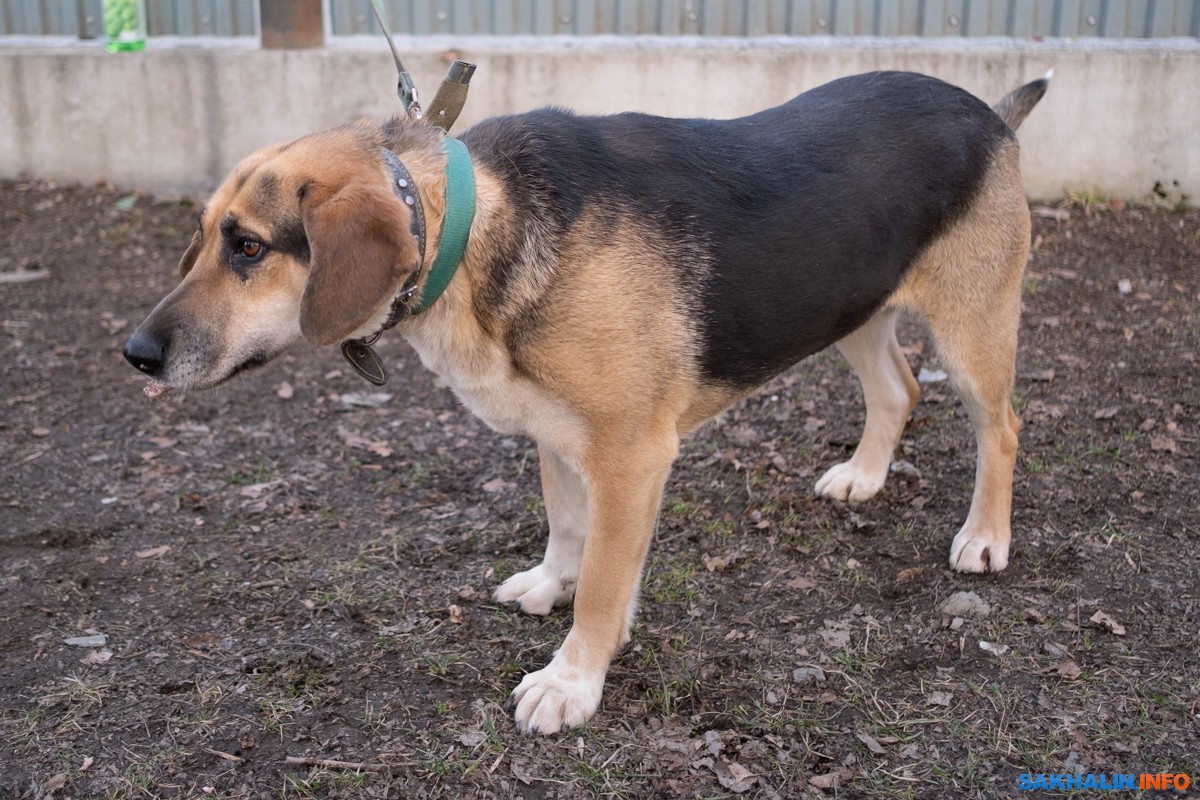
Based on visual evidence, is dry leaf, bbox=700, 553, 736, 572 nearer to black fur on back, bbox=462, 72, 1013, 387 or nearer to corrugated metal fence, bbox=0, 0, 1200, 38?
black fur on back, bbox=462, 72, 1013, 387

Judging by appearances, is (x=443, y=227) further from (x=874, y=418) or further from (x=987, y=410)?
(x=874, y=418)

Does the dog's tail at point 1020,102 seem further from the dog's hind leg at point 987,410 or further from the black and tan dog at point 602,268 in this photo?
the dog's hind leg at point 987,410

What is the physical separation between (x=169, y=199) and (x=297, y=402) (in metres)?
3.26

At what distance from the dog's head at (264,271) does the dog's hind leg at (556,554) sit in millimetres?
1008

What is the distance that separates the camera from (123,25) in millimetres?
8031

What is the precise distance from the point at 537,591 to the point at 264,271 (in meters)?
1.55

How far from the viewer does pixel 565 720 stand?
3.33 meters

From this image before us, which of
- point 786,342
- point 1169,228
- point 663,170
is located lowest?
point 1169,228

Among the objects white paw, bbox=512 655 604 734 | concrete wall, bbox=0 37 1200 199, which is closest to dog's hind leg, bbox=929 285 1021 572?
white paw, bbox=512 655 604 734

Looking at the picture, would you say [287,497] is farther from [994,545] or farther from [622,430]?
[994,545]

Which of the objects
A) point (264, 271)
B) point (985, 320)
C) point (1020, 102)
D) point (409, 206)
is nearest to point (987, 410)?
point (985, 320)

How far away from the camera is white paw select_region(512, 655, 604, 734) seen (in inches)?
131

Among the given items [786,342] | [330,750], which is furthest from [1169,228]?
[330,750]

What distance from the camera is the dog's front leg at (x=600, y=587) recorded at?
330 centimetres
